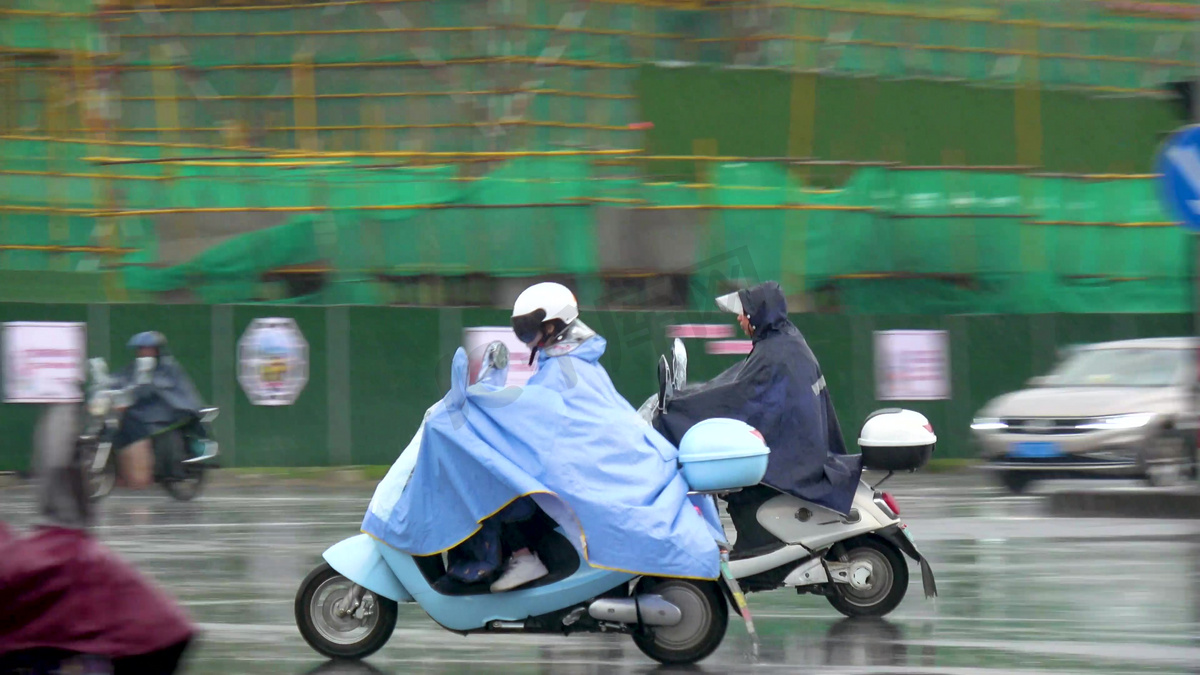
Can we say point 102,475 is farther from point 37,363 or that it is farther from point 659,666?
point 659,666

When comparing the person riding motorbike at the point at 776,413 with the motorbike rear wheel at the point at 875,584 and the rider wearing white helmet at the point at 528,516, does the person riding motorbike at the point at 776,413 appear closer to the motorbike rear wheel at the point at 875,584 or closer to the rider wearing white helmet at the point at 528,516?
the motorbike rear wheel at the point at 875,584

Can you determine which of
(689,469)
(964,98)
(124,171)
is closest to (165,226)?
(124,171)

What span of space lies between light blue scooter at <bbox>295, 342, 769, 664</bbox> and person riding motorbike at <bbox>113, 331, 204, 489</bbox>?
10.5 meters

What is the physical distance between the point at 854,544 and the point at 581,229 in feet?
48.3

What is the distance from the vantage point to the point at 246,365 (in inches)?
858

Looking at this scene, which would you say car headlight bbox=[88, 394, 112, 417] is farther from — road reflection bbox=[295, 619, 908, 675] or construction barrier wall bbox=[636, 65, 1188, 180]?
road reflection bbox=[295, 619, 908, 675]

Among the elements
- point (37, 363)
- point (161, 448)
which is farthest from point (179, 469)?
point (37, 363)

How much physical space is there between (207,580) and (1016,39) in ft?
75.0

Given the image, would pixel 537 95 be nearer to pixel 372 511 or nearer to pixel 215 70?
pixel 215 70

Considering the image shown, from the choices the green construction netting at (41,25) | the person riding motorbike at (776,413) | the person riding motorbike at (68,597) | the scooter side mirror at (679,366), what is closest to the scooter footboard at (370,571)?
the person riding motorbike at (776,413)

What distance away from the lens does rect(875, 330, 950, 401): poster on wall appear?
24.1 meters

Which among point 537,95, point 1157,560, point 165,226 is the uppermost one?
point 537,95

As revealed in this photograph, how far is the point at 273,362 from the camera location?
21.8 meters

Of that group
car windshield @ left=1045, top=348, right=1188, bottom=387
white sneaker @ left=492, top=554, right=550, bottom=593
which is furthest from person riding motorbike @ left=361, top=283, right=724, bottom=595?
car windshield @ left=1045, top=348, right=1188, bottom=387
